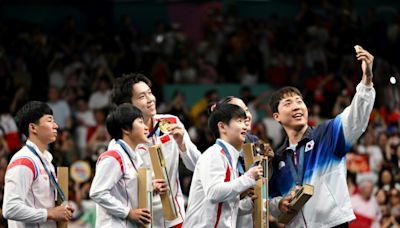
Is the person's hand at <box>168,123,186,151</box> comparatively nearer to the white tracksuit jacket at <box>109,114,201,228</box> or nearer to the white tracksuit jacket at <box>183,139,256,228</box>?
the white tracksuit jacket at <box>109,114,201,228</box>

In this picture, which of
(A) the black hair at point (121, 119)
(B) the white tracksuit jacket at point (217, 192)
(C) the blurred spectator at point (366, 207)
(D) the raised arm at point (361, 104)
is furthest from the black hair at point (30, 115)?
(C) the blurred spectator at point (366, 207)

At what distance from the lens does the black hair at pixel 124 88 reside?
9102 mm

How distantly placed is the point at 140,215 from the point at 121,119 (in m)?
0.72

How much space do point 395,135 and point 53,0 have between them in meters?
7.07

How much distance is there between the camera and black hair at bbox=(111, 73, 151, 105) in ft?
29.9

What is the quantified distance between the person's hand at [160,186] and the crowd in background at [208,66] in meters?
6.40

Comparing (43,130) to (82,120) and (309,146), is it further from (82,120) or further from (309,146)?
(82,120)

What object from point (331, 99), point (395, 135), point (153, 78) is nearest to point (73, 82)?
point (153, 78)

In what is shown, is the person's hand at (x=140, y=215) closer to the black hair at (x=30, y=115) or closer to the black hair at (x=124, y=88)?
the black hair at (x=30, y=115)

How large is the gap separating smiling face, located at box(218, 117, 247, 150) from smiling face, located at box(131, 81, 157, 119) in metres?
0.81

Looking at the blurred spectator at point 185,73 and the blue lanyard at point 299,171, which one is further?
the blurred spectator at point 185,73

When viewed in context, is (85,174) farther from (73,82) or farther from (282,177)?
(282,177)

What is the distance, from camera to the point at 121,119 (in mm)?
8422

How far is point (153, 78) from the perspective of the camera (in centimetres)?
1817
